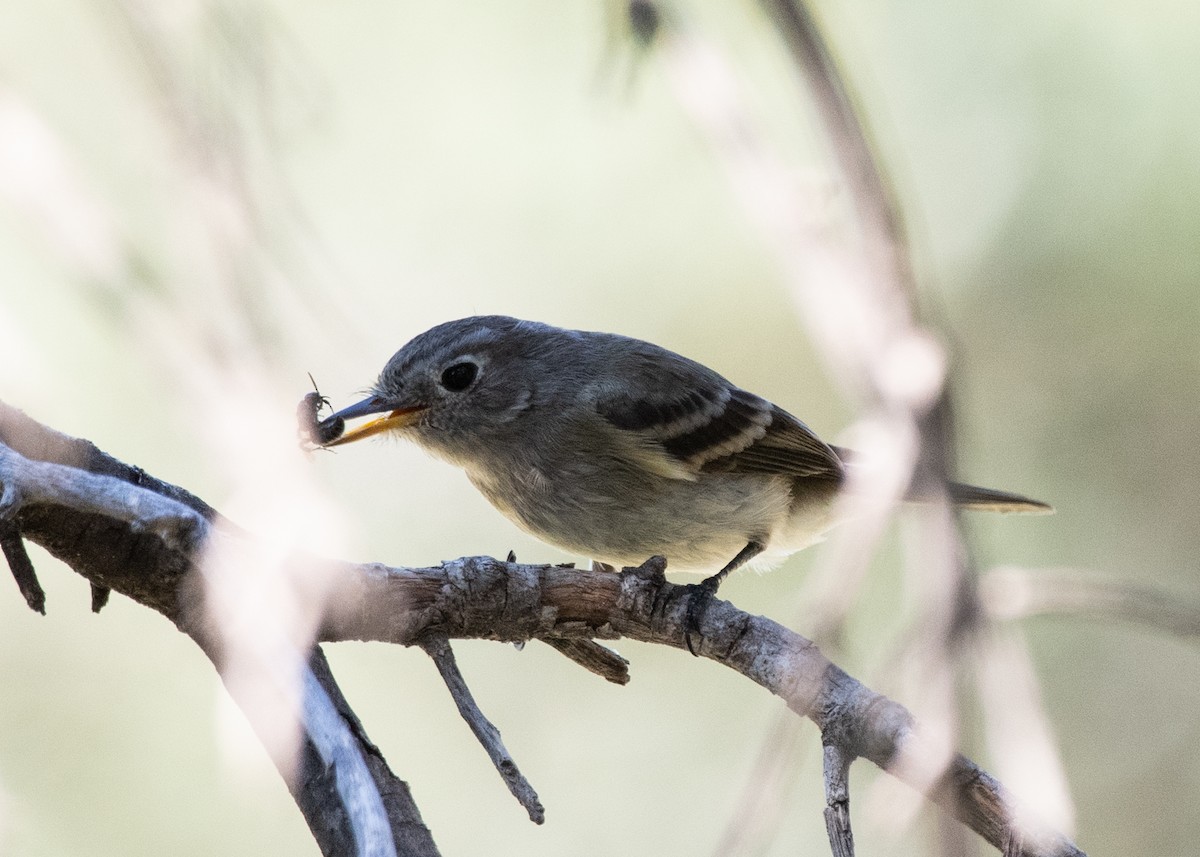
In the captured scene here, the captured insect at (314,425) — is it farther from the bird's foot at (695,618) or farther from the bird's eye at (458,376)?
the bird's foot at (695,618)

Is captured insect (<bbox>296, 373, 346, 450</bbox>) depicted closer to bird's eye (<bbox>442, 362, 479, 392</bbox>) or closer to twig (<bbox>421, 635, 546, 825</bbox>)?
bird's eye (<bbox>442, 362, 479, 392</bbox>)

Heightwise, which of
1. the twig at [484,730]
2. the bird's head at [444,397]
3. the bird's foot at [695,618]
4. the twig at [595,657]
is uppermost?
the bird's head at [444,397]

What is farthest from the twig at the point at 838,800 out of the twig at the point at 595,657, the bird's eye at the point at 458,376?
the bird's eye at the point at 458,376

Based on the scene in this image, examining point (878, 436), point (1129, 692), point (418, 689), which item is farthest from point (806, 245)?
point (1129, 692)

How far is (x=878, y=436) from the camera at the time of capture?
10.3ft

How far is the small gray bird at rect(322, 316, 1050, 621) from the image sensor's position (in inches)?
154

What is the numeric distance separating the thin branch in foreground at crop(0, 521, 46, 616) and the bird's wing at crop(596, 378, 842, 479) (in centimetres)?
229

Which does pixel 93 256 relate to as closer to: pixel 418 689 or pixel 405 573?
pixel 405 573

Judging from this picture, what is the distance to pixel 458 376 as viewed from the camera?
169 inches

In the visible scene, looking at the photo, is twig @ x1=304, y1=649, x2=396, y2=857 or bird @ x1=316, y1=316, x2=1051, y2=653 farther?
bird @ x1=316, y1=316, x2=1051, y2=653

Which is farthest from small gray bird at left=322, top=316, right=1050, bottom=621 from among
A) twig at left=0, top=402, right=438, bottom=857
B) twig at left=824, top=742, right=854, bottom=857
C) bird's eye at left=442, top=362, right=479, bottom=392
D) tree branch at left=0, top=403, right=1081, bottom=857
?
twig at left=0, top=402, right=438, bottom=857

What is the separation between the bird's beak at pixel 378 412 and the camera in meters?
4.01

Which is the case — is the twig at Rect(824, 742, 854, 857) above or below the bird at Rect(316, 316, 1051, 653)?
below

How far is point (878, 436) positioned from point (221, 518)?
172 centimetres
